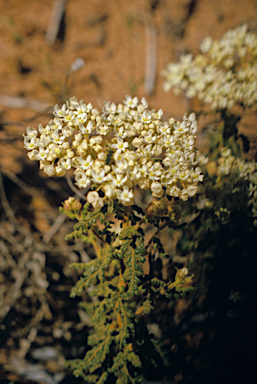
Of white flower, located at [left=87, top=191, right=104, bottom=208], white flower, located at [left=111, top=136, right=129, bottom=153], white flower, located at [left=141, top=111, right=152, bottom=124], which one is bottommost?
white flower, located at [left=87, top=191, right=104, bottom=208]

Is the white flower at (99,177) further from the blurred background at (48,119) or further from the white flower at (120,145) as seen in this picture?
the blurred background at (48,119)

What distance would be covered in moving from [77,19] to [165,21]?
1189 mm

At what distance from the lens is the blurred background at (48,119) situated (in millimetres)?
1275

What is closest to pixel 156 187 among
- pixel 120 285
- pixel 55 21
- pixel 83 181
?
pixel 83 181

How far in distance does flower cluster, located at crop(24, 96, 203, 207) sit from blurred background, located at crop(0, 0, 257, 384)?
2.16ft

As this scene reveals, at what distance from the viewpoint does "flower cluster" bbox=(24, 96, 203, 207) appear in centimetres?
77

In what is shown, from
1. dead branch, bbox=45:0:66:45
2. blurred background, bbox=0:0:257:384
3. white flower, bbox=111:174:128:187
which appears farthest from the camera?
dead branch, bbox=45:0:66:45

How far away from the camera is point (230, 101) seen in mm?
1501

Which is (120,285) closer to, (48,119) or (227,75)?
(227,75)

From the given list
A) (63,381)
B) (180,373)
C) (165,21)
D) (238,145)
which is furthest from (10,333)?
(165,21)

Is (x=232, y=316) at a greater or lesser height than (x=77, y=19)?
lesser

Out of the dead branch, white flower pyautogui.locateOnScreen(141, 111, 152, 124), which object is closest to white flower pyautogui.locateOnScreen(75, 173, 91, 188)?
white flower pyautogui.locateOnScreen(141, 111, 152, 124)

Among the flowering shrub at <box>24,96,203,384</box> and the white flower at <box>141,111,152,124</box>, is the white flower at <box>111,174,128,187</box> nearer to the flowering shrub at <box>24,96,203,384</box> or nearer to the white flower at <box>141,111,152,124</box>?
the flowering shrub at <box>24,96,203,384</box>

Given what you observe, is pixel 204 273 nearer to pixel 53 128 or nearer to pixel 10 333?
pixel 53 128
